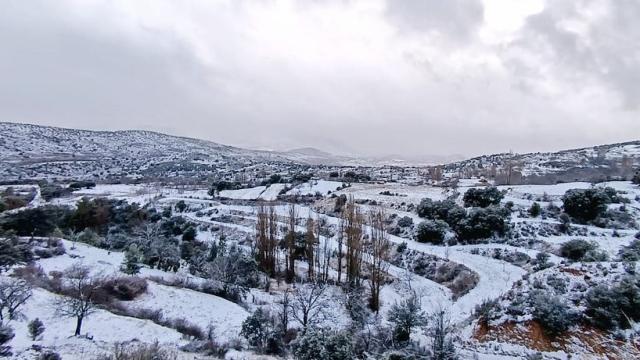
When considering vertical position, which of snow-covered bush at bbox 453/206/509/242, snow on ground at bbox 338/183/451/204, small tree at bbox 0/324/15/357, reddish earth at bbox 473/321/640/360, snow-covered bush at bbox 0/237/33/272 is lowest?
reddish earth at bbox 473/321/640/360

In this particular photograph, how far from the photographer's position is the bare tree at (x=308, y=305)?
837 inches

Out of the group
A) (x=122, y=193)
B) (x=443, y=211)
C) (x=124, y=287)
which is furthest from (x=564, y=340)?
(x=122, y=193)

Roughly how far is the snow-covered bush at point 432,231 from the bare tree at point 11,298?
27.6m

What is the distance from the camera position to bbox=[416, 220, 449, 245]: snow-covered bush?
34625 mm

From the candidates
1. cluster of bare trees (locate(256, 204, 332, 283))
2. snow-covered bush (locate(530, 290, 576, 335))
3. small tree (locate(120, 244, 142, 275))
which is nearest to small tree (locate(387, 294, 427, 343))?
snow-covered bush (locate(530, 290, 576, 335))

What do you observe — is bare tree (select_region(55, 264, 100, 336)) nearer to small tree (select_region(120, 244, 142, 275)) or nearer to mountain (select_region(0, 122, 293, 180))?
small tree (select_region(120, 244, 142, 275))

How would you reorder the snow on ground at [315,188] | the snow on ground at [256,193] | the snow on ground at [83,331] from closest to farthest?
the snow on ground at [83,331], the snow on ground at [315,188], the snow on ground at [256,193]

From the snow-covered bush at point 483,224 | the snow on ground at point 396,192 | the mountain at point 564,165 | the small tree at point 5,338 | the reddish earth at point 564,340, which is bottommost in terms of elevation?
the reddish earth at point 564,340

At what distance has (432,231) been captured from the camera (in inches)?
1366

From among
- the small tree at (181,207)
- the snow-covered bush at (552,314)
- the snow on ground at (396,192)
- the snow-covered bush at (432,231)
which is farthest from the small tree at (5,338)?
the small tree at (181,207)

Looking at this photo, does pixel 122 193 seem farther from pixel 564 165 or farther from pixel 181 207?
pixel 564 165

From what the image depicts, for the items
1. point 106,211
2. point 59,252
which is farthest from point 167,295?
point 106,211

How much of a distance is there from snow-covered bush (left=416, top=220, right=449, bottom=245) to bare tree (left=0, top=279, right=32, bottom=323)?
2764 cm

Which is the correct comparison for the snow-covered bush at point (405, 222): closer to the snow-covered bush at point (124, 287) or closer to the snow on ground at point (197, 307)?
the snow on ground at point (197, 307)
